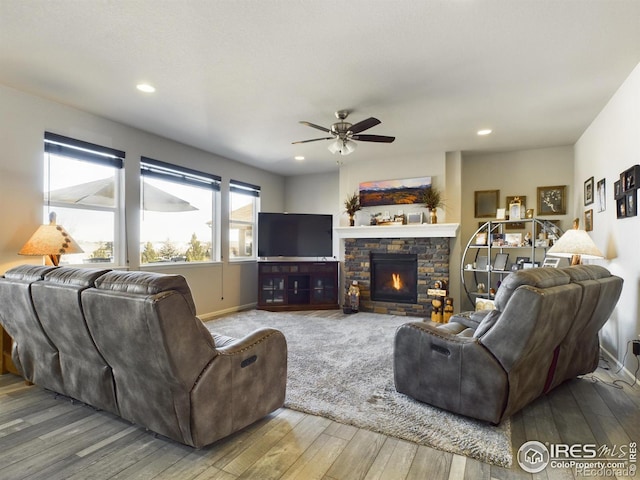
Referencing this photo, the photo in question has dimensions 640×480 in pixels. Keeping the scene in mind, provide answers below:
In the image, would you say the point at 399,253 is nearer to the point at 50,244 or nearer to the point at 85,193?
the point at 85,193

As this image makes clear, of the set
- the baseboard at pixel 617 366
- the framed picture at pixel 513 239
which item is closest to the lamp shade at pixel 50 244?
the baseboard at pixel 617 366

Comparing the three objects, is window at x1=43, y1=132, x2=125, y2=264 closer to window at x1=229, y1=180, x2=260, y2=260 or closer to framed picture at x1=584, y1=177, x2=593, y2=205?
window at x1=229, y1=180, x2=260, y2=260

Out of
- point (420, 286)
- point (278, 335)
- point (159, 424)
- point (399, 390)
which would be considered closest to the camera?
point (159, 424)

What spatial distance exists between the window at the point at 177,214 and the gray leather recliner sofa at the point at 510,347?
3.75 m

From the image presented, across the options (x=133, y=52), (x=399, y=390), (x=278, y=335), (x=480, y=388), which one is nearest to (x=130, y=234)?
(x=133, y=52)

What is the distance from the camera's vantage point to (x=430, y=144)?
519 cm

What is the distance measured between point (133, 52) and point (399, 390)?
3.27 meters

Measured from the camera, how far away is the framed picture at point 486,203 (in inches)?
224

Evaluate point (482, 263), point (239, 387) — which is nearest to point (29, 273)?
point (239, 387)

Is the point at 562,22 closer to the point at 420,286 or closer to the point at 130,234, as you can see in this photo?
the point at 420,286

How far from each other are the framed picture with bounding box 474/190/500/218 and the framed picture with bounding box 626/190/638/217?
2.66 m

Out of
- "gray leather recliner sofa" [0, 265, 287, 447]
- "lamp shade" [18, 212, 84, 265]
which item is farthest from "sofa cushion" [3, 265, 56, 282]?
"lamp shade" [18, 212, 84, 265]

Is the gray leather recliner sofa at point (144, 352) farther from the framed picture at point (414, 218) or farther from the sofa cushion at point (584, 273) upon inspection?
the framed picture at point (414, 218)

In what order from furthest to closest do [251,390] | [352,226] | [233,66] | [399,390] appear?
[352,226]
[233,66]
[399,390]
[251,390]
